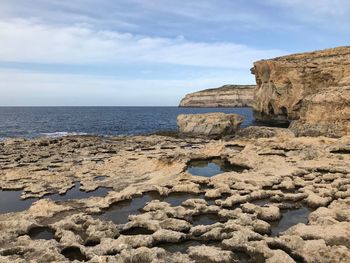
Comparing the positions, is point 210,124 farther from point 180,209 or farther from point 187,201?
point 180,209

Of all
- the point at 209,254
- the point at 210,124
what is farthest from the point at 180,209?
the point at 210,124

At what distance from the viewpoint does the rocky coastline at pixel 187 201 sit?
46.3 feet

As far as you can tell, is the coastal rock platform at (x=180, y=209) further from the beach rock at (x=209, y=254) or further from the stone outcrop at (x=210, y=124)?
the stone outcrop at (x=210, y=124)

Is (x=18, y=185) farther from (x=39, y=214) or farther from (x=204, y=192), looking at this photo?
(x=204, y=192)

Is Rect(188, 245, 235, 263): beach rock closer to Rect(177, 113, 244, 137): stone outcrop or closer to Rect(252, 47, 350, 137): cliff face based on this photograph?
Rect(252, 47, 350, 137): cliff face

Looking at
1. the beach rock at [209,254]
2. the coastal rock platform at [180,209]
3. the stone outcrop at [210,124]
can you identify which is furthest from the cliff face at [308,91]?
the beach rock at [209,254]

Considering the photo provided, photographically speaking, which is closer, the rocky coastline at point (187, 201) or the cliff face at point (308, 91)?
the rocky coastline at point (187, 201)

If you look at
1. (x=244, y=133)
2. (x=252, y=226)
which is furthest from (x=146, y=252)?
(x=244, y=133)

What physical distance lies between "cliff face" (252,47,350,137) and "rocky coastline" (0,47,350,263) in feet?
0.88

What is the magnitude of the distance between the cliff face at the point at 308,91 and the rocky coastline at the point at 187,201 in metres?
0.27

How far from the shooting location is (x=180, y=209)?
18.6 metres

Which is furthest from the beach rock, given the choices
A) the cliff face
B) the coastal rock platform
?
the cliff face

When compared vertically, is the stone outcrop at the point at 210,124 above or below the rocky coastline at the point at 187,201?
above

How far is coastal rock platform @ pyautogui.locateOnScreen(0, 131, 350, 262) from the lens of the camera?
14.0 metres
